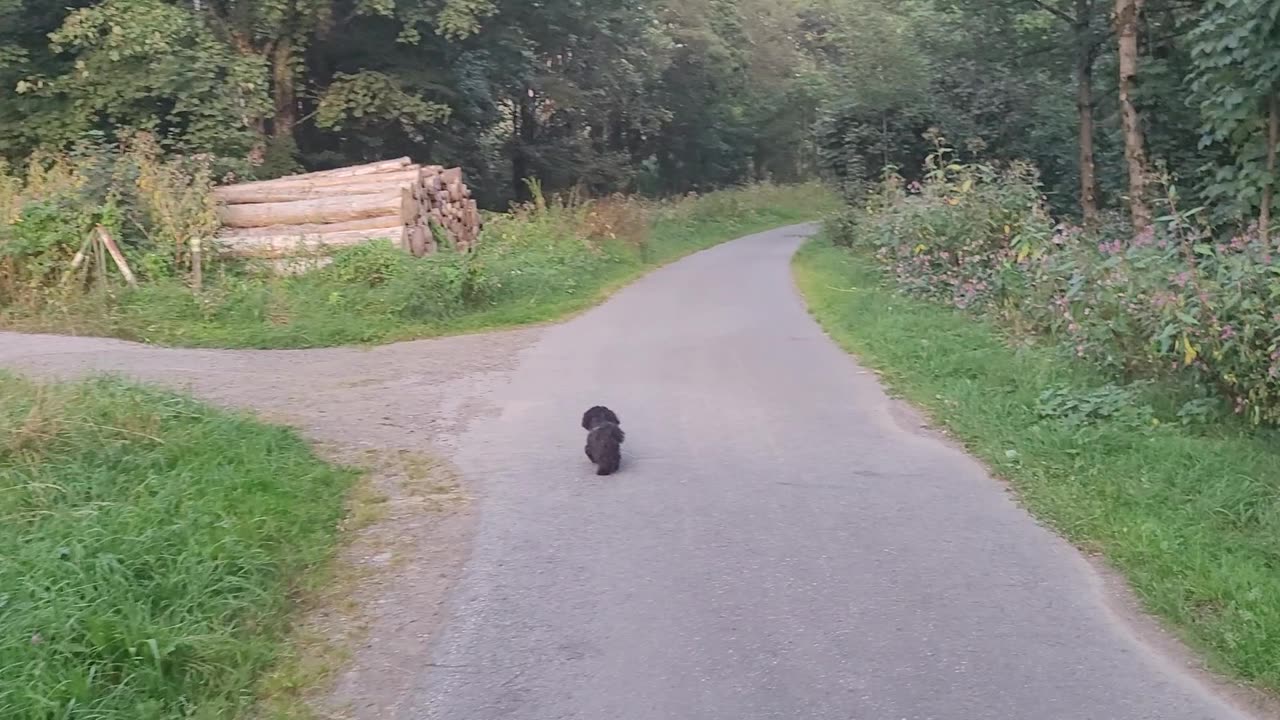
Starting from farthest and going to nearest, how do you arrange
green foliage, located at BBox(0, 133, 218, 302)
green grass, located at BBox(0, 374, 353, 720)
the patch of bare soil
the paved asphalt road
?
1. green foliage, located at BBox(0, 133, 218, 302)
2. the patch of bare soil
3. the paved asphalt road
4. green grass, located at BBox(0, 374, 353, 720)

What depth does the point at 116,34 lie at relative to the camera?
1780 cm

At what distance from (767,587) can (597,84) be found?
3093 centimetres

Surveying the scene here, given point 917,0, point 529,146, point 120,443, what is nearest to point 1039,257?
point 120,443

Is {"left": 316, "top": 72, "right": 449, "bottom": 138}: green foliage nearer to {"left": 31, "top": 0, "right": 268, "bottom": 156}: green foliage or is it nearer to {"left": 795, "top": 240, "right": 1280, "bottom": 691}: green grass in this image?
{"left": 31, "top": 0, "right": 268, "bottom": 156}: green foliage

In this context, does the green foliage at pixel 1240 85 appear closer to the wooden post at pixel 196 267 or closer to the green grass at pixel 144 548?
the green grass at pixel 144 548

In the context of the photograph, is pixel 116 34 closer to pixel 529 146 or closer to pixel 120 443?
pixel 120 443

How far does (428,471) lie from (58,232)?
27.3 ft

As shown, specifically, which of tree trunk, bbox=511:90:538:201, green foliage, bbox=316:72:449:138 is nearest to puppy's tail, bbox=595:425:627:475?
green foliage, bbox=316:72:449:138

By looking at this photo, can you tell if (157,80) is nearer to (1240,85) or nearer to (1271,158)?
(1240,85)

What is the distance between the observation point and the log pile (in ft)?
48.7

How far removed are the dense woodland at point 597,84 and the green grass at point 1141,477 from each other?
12.4 feet

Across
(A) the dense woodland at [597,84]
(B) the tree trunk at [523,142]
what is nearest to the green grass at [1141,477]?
(A) the dense woodland at [597,84]

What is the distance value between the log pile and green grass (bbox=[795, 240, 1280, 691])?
7.26 meters

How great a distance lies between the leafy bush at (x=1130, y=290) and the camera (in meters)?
7.14
